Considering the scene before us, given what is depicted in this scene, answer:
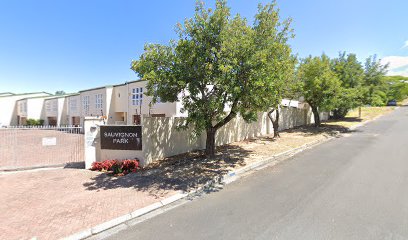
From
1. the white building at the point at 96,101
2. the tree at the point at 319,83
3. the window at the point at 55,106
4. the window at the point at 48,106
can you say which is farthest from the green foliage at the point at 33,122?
the tree at the point at 319,83

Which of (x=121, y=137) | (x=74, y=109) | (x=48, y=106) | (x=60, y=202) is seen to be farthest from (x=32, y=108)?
(x=60, y=202)

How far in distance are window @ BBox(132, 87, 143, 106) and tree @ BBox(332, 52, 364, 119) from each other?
19106 mm

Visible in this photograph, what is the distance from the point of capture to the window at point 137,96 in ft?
74.7

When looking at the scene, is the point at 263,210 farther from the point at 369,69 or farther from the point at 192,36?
the point at 369,69

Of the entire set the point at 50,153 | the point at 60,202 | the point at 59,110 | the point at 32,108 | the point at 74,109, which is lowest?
the point at 60,202

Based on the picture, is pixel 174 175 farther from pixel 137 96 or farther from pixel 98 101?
pixel 98 101

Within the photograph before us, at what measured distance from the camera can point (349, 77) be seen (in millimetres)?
20875

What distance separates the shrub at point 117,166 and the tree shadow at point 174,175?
14.4 inches

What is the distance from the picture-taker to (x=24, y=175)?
836cm

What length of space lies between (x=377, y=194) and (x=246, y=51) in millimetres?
5548

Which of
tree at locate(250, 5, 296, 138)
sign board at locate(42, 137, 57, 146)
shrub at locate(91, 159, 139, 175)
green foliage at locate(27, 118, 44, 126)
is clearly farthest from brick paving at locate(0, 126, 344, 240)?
green foliage at locate(27, 118, 44, 126)

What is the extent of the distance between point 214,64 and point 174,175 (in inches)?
168

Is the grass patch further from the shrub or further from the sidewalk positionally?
the shrub

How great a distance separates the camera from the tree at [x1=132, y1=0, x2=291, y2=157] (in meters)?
7.12
